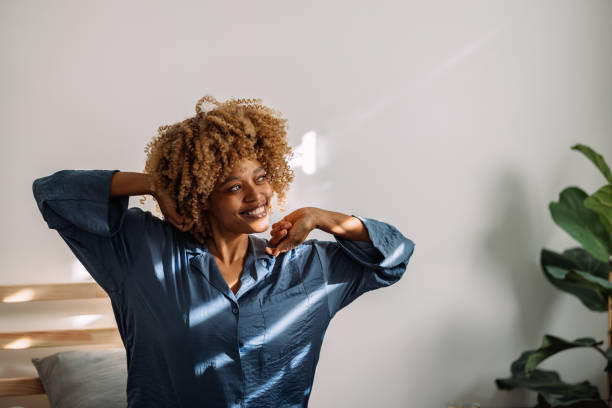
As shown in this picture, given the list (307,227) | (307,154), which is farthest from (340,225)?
(307,154)

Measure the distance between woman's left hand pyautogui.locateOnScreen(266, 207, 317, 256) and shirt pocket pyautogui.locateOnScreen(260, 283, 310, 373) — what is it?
0.33ft

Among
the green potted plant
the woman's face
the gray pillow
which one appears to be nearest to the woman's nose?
the woman's face

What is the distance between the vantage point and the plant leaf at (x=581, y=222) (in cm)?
215

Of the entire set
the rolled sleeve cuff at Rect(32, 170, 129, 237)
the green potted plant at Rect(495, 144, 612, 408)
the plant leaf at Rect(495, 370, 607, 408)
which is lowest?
the plant leaf at Rect(495, 370, 607, 408)

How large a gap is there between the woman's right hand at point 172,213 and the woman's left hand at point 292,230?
20 centimetres

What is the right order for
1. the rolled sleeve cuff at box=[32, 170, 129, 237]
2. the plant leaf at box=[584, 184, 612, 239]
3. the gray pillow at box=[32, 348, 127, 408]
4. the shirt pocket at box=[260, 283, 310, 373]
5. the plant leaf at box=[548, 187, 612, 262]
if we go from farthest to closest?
the plant leaf at box=[548, 187, 612, 262], the plant leaf at box=[584, 184, 612, 239], the gray pillow at box=[32, 348, 127, 408], the shirt pocket at box=[260, 283, 310, 373], the rolled sleeve cuff at box=[32, 170, 129, 237]

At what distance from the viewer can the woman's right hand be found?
1.28 m

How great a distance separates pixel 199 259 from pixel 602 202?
147cm

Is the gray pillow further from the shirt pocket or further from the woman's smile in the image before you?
the woman's smile

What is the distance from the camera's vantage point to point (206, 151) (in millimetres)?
1224

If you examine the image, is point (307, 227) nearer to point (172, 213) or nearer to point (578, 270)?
point (172, 213)

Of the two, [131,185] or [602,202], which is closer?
[131,185]

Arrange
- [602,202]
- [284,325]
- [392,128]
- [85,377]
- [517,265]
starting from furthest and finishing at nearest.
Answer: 1. [517,265]
2. [392,128]
3. [602,202]
4. [85,377]
5. [284,325]

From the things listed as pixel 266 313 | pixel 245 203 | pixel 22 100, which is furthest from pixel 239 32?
pixel 266 313
